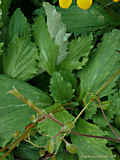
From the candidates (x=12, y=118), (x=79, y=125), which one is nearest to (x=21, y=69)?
(x=12, y=118)

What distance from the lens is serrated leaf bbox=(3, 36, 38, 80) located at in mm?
882

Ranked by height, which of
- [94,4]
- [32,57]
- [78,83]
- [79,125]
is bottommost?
[79,125]

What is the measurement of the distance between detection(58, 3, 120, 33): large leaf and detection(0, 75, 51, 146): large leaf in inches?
11.1

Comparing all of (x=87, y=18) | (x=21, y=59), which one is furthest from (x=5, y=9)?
(x=87, y=18)

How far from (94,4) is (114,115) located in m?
0.43

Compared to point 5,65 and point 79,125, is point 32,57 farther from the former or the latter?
point 79,125

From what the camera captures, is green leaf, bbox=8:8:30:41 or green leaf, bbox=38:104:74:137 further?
green leaf, bbox=8:8:30:41

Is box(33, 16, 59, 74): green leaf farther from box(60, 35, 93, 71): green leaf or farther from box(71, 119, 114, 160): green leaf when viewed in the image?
box(71, 119, 114, 160): green leaf

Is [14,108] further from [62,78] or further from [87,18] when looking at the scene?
[87,18]

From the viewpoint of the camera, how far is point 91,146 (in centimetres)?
74

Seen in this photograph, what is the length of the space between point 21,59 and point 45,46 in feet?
0.35

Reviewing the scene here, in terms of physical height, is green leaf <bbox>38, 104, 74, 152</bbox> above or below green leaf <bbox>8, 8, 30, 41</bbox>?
below

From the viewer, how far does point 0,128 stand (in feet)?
2.56

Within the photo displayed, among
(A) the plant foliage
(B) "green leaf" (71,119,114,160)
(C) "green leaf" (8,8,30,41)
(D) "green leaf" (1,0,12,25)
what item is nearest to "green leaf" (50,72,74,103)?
(A) the plant foliage
